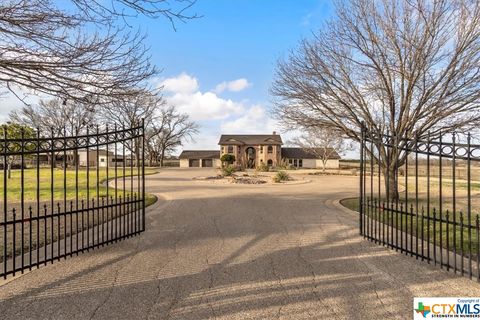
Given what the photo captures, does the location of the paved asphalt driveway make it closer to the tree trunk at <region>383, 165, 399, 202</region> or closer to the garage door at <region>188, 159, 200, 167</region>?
the tree trunk at <region>383, 165, 399, 202</region>

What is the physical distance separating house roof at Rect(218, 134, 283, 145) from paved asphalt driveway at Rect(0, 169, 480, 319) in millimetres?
49960

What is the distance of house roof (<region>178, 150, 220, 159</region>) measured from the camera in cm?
6346

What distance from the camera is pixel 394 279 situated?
13.8 ft

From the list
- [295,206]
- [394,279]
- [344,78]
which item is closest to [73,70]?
[394,279]

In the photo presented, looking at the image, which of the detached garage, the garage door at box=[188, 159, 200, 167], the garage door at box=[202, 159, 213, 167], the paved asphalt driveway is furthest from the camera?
the garage door at box=[188, 159, 200, 167]

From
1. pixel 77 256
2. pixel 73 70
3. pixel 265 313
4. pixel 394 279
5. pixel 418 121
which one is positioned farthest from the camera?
pixel 418 121

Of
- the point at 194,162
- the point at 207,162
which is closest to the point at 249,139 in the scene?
the point at 207,162

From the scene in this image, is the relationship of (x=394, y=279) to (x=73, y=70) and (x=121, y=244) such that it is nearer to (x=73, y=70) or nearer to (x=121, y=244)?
(x=121, y=244)

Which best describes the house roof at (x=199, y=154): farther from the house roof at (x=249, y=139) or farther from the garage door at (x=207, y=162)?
the house roof at (x=249, y=139)

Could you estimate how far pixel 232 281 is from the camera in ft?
13.5

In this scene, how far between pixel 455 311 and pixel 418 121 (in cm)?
838

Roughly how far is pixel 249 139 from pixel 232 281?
180 feet

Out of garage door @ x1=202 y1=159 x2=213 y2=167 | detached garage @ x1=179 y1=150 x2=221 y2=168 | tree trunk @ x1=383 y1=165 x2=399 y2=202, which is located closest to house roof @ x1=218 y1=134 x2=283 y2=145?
detached garage @ x1=179 y1=150 x2=221 y2=168

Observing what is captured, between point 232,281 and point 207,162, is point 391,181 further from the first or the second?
point 207,162
